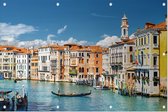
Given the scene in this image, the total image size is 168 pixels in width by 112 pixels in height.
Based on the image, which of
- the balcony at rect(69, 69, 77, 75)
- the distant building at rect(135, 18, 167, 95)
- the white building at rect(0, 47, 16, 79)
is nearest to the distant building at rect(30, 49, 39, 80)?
the white building at rect(0, 47, 16, 79)

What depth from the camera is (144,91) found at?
5.82m

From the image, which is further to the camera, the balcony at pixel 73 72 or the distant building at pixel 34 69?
the distant building at pixel 34 69

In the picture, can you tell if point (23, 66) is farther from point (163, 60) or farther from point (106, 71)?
point (163, 60)

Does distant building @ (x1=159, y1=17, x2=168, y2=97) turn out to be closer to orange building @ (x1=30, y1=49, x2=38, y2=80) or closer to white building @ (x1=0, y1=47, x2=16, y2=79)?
white building @ (x1=0, y1=47, x2=16, y2=79)

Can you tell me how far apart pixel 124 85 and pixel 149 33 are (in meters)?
1.01

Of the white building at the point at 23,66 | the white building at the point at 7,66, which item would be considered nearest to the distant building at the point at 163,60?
the white building at the point at 7,66

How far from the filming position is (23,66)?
10.1 m

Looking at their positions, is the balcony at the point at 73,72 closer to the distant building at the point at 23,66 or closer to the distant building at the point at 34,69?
the distant building at the point at 34,69

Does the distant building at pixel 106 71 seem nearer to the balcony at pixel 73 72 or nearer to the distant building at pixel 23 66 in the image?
the balcony at pixel 73 72

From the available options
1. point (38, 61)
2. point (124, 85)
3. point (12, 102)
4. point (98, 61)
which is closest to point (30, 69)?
point (38, 61)

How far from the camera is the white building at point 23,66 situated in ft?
31.8

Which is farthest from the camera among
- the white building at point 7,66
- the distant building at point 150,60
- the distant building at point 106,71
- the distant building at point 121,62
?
the white building at point 7,66

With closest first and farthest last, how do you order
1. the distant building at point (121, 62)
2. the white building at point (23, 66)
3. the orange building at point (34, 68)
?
the distant building at point (121, 62) → the white building at point (23, 66) → the orange building at point (34, 68)

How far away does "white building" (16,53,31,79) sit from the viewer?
9.70 meters
